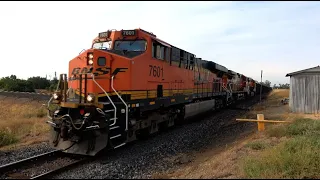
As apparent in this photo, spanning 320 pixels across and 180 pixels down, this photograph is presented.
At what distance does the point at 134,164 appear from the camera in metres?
7.34

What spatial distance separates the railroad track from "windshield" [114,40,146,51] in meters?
3.85

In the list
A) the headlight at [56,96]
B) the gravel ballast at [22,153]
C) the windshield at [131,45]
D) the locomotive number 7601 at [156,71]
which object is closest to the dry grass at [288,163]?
the locomotive number 7601 at [156,71]

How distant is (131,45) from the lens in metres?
9.88

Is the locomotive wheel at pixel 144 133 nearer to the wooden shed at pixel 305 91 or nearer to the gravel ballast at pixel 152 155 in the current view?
the gravel ballast at pixel 152 155

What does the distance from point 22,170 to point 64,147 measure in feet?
4.09

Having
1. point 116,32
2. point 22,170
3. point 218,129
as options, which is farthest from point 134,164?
→ point 218,129

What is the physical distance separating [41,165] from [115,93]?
2.75 m

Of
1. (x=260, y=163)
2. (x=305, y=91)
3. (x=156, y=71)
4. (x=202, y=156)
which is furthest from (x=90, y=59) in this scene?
(x=305, y=91)

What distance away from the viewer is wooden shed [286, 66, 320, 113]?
1975 centimetres

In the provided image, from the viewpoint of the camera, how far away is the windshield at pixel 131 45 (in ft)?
31.8

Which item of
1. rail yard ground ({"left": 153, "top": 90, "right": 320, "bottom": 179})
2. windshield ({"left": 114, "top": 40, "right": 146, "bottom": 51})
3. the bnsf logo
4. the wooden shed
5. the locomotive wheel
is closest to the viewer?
rail yard ground ({"left": 153, "top": 90, "right": 320, "bottom": 179})

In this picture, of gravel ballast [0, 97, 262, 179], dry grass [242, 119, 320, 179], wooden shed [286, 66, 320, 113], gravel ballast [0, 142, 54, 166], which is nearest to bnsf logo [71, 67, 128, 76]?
gravel ballast [0, 97, 262, 179]

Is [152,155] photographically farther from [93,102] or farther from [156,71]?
[156,71]

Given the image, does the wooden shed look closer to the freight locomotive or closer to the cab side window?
the freight locomotive
